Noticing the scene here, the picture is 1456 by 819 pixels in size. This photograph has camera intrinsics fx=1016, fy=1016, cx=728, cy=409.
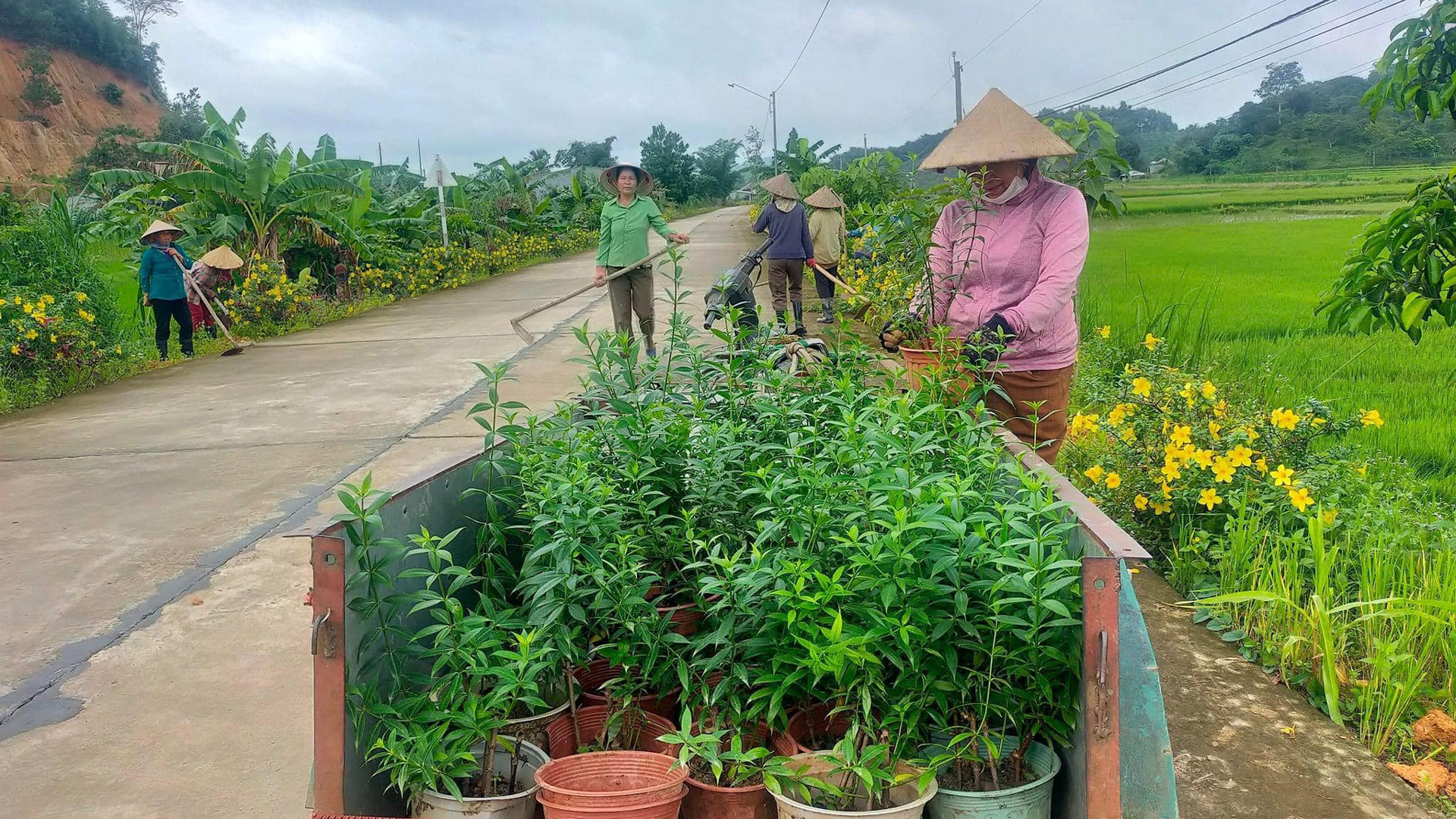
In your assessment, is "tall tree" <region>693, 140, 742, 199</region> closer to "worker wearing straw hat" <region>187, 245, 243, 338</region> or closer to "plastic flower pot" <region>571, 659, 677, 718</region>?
"worker wearing straw hat" <region>187, 245, 243, 338</region>

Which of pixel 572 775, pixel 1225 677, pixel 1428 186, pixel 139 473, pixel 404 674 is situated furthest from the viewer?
pixel 139 473

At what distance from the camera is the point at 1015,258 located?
3279 mm

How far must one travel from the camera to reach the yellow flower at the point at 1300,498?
11.4ft

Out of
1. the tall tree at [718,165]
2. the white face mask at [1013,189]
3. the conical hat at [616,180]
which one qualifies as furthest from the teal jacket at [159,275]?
the tall tree at [718,165]

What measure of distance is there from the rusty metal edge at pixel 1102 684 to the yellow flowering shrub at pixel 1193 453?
2.43 m

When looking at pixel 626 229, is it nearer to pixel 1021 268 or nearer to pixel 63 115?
pixel 1021 268

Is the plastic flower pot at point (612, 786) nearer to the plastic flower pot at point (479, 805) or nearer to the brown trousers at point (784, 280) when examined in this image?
the plastic flower pot at point (479, 805)

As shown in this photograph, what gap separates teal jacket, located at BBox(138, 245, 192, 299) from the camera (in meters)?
9.94

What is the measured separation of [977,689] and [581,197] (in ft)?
89.0

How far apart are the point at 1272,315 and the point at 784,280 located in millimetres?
4756

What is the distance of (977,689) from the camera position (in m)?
1.72

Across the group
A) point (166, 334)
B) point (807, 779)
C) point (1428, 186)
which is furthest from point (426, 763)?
point (166, 334)

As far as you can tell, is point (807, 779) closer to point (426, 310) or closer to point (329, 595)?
point (329, 595)

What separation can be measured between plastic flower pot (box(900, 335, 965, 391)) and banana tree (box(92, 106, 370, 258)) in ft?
37.8
